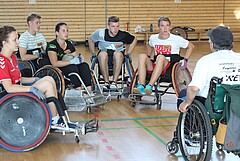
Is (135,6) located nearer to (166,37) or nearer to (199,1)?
(199,1)

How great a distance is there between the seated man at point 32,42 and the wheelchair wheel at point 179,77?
1595 millimetres

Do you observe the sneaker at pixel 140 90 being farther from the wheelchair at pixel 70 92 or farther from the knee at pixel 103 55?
the knee at pixel 103 55

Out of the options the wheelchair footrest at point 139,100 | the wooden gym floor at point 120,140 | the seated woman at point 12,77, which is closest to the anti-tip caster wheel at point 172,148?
the wooden gym floor at point 120,140

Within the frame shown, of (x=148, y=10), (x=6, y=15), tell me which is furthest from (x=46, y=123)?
(x=148, y=10)

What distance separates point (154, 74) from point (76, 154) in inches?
65.9

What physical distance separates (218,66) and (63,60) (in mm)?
2261

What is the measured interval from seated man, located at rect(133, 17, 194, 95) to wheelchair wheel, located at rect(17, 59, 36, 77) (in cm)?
120

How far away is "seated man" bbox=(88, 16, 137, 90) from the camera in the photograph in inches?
201

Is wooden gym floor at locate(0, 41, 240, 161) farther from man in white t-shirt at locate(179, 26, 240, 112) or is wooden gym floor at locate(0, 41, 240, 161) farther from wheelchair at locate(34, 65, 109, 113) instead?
man in white t-shirt at locate(179, 26, 240, 112)

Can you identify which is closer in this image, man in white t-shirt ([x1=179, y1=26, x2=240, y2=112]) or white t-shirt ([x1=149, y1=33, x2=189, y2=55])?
man in white t-shirt ([x1=179, y1=26, x2=240, y2=112])

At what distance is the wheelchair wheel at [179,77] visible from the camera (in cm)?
432

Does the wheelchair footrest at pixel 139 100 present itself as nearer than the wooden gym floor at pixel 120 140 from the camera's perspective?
No

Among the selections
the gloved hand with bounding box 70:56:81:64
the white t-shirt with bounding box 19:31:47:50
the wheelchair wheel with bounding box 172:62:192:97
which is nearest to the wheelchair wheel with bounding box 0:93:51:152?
the gloved hand with bounding box 70:56:81:64

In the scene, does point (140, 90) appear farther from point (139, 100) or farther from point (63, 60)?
point (63, 60)
